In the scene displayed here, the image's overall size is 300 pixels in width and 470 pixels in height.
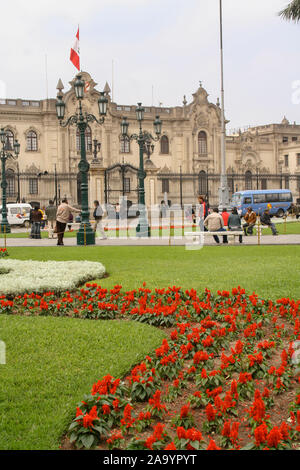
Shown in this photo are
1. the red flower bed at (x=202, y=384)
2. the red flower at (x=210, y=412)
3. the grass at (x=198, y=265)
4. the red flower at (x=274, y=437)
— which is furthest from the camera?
the grass at (x=198, y=265)

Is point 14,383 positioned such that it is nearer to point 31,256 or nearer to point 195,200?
point 31,256

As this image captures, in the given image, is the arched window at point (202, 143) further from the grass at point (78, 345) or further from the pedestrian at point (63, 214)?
the grass at point (78, 345)

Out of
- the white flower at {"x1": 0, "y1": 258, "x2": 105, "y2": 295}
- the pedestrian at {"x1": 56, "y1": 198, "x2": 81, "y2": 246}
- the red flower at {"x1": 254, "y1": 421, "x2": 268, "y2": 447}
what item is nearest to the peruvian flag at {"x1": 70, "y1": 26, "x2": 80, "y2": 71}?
the pedestrian at {"x1": 56, "y1": 198, "x2": 81, "y2": 246}

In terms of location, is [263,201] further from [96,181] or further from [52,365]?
[52,365]

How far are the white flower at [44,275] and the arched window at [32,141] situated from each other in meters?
38.7

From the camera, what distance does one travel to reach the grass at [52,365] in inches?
155

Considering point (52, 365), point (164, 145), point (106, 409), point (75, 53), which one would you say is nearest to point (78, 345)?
point (52, 365)

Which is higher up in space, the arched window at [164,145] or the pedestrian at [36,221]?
the arched window at [164,145]

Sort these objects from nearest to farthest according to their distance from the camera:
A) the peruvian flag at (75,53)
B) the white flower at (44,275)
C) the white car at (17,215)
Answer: the white flower at (44,275) < the peruvian flag at (75,53) < the white car at (17,215)

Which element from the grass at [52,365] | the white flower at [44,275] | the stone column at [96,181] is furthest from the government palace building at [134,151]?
the grass at [52,365]

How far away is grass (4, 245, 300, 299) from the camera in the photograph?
9320mm

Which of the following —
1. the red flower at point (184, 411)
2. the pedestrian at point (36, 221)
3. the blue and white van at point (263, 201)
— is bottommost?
the red flower at point (184, 411)

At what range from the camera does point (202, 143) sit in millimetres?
54781

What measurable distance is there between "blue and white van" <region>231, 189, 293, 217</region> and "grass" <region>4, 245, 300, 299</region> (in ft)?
78.4
